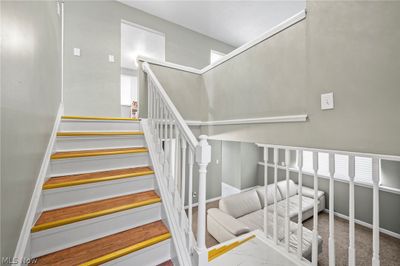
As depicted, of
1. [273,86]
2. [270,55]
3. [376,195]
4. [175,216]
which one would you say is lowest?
[175,216]

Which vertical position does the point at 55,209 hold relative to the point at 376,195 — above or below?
below

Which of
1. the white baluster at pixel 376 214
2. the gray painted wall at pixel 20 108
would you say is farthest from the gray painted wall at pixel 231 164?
the gray painted wall at pixel 20 108

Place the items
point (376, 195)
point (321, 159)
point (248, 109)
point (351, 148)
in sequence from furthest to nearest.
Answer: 1. point (321, 159)
2. point (248, 109)
3. point (351, 148)
4. point (376, 195)

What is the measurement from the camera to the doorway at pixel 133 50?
4.15m

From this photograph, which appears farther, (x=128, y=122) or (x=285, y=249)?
(x=128, y=122)

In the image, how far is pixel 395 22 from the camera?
965mm

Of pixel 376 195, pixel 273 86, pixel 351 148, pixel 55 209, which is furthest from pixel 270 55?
pixel 55 209

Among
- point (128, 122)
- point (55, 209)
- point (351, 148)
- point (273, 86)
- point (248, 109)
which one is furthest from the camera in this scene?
point (128, 122)

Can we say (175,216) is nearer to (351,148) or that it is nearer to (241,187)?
(351,148)

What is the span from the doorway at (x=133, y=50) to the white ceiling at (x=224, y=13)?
51cm

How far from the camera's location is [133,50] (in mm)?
5227

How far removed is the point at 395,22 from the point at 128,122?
2559mm

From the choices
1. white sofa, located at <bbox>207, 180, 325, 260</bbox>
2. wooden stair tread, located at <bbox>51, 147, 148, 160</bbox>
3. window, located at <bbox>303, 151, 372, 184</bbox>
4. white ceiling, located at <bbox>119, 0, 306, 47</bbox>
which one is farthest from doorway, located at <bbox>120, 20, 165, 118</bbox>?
window, located at <bbox>303, 151, 372, 184</bbox>

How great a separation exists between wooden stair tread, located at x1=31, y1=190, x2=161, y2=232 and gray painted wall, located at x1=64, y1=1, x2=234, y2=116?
7.78 ft
